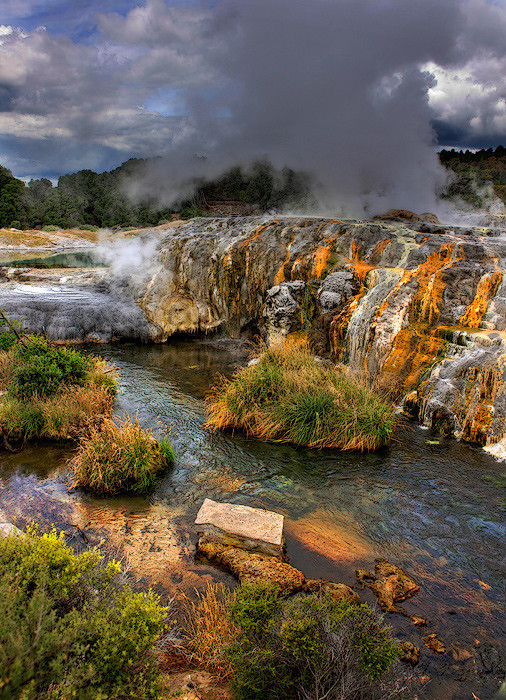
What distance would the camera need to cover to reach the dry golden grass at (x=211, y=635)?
10.5 ft

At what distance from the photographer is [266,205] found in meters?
25.0

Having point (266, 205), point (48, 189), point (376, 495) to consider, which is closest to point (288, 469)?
point (376, 495)

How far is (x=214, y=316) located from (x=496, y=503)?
11849mm

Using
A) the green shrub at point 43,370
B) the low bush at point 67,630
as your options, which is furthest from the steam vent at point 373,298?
the low bush at point 67,630

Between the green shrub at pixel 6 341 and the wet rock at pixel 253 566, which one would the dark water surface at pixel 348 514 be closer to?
the wet rock at pixel 253 566

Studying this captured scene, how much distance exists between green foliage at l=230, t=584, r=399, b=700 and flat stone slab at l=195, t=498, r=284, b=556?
6.00 feet

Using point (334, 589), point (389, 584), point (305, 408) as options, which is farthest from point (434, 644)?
point (305, 408)

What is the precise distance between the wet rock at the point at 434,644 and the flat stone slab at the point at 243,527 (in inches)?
64.1

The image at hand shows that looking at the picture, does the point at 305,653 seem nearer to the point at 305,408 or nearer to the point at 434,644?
the point at 434,644

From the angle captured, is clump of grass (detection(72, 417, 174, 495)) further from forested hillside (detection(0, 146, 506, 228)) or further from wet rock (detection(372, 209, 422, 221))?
forested hillside (detection(0, 146, 506, 228))

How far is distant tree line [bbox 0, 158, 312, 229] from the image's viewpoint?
24.7m

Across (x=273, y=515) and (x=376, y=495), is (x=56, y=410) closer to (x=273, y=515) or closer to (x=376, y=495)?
(x=273, y=515)

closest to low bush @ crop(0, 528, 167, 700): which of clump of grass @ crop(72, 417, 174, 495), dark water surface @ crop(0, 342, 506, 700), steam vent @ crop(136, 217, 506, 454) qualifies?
dark water surface @ crop(0, 342, 506, 700)

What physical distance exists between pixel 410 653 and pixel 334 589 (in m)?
0.80
